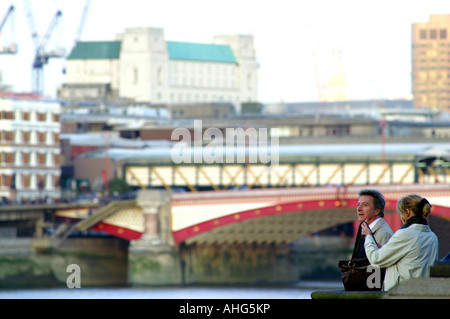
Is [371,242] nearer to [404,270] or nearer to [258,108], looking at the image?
[404,270]

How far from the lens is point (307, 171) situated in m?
94.2

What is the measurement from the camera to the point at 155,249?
3142 inches

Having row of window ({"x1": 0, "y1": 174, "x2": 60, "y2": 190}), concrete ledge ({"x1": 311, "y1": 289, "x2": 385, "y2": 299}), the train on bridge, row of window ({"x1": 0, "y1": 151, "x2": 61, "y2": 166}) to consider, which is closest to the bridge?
the train on bridge

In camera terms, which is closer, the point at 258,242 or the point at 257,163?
the point at 258,242

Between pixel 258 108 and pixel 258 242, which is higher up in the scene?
pixel 258 108

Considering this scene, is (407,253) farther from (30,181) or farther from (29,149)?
(29,149)

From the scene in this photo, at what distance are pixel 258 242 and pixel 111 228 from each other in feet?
25.4

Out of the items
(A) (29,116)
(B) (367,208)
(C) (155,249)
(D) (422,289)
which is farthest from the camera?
(A) (29,116)

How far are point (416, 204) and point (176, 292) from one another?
186 feet

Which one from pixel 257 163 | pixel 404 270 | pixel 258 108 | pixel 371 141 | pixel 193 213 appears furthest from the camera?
pixel 258 108

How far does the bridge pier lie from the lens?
255 feet

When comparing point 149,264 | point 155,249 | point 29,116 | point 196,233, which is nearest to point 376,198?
point 149,264

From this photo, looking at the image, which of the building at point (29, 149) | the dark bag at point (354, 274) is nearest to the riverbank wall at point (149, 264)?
the building at point (29, 149)

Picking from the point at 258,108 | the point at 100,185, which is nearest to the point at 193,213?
the point at 100,185
